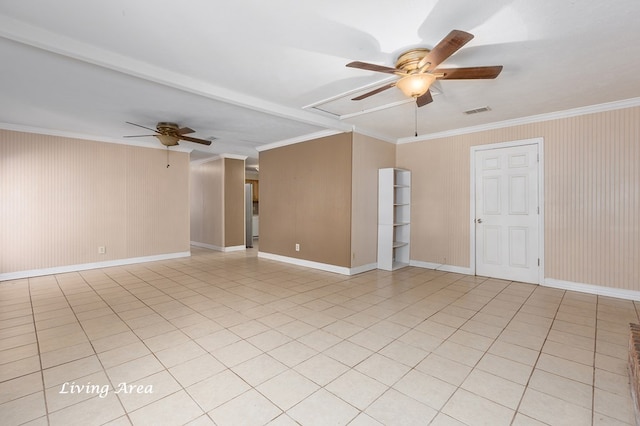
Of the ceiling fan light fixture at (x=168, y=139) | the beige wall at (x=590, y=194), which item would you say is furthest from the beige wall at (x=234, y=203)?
the beige wall at (x=590, y=194)

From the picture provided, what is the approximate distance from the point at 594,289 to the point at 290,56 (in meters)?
4.93

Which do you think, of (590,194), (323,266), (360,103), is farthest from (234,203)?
(590,194)

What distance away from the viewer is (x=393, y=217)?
5453mm

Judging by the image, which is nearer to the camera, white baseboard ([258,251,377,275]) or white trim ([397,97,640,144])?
white trim ([397,97,640,144])

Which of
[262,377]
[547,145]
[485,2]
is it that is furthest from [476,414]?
[547,145]

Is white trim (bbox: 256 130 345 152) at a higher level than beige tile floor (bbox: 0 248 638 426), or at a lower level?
higher

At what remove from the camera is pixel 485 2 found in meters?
1.95

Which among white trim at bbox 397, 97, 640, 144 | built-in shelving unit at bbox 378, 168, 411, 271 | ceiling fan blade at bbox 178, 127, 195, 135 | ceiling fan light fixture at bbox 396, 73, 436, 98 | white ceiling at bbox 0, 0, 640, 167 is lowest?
built-in shelving unit at bbox 378, 168, 411, 271

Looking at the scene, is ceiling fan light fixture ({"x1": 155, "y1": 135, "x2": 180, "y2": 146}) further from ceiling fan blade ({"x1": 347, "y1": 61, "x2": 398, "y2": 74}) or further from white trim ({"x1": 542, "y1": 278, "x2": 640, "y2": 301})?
white trim ({"x1": 542, "y1": 278, "x2": 640, "y2": 301})

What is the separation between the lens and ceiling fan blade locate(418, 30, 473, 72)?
6.12 ft

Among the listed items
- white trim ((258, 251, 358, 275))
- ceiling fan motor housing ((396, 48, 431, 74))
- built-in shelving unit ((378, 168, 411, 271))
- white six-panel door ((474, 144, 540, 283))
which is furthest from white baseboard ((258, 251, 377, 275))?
ceiling fan motor housing ((396, 48, 431, 74))

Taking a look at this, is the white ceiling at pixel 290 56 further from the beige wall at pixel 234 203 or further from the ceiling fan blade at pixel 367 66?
the beige wall at pixel 234 203

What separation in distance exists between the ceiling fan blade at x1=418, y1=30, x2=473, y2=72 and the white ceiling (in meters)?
0.24

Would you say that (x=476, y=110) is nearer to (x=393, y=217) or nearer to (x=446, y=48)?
(x=393, y=217)
